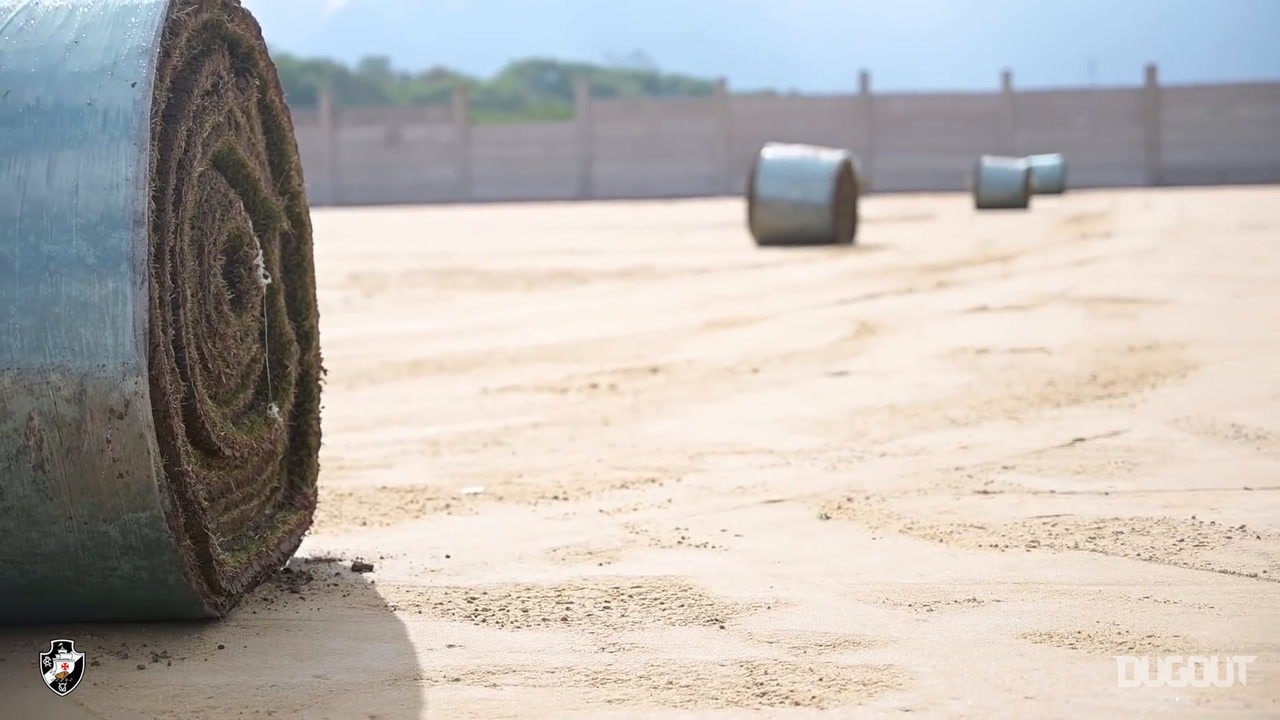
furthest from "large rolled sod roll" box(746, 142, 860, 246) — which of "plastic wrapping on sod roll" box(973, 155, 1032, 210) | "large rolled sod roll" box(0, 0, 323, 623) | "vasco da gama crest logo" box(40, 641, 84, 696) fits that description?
"vasco da gama crest logo" box(40, 641, 84, 696)

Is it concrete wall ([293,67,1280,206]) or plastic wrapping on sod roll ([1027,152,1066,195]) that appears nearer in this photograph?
plastic wrapping on sod roll ([1027,152,1066,195])

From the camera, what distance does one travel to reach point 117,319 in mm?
2844

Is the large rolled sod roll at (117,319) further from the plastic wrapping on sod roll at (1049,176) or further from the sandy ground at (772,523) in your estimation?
the plastic wrapping on sod roll at (1049,176)

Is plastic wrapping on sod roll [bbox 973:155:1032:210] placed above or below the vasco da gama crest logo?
above

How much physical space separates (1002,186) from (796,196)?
8770 millimetres

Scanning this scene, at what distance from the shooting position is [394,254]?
54.0ft

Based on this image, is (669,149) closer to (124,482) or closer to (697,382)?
(697,382)

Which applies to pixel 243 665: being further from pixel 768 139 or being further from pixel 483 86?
pixel 483 86

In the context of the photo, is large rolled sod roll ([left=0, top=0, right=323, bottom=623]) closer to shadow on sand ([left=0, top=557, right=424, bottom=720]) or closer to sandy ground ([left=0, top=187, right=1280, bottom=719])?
shadow on sand ([left=0, top=557, right=424, bottom=720])

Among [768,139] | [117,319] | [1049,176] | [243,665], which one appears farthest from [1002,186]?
[117,319]

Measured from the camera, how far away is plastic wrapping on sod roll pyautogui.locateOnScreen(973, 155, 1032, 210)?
22.9 meters

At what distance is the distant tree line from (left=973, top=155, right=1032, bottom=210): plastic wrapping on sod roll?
40033 mm

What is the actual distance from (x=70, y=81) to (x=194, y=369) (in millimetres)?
623

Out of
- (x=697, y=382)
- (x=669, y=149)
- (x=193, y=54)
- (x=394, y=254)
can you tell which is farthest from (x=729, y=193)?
(x=193, y=54)
